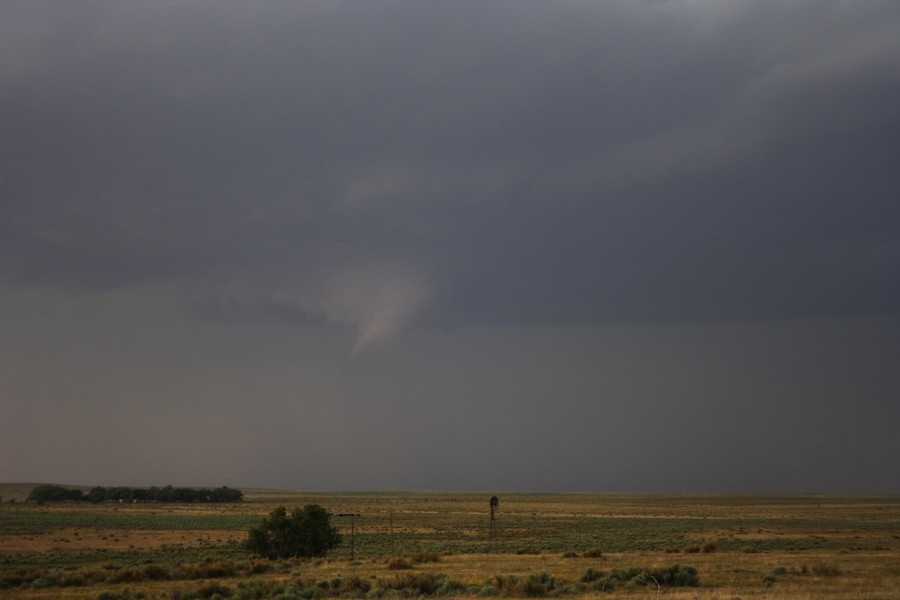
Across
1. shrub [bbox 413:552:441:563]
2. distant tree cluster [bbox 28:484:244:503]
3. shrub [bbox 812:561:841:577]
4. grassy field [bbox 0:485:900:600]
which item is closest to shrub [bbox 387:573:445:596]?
grassy field [bbox 0:485:900:600]

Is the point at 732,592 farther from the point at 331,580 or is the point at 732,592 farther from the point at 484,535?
the point at 484,535

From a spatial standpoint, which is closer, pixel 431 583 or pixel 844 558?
pixel 431 583

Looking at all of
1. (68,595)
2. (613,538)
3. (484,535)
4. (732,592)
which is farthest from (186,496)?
(732,592)

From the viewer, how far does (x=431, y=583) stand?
97.0 feet

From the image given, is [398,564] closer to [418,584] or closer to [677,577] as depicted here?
[418,584]

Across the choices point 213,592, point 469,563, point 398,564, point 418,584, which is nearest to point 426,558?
point 469,563

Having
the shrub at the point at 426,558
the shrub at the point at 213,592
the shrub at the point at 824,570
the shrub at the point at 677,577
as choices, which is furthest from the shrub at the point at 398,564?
the shrub at the point at 824,570

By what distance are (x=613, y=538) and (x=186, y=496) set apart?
127187mm

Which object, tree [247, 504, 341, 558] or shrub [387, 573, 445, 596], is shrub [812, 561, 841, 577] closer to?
shrub [387, 573, 445, 596]

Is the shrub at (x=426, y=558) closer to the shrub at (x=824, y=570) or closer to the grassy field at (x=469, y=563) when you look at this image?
the grassy field at (x=469, y=563)

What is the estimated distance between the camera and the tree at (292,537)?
5091cm

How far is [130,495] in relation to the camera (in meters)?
171

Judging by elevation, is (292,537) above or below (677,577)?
above

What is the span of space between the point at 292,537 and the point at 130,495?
446 ft
